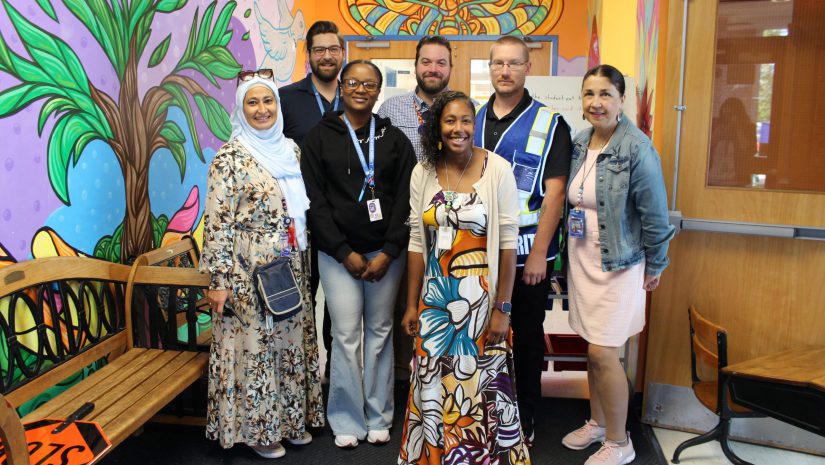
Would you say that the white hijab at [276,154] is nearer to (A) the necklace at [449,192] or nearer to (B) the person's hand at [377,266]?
(B) the person's hand at [377,266]

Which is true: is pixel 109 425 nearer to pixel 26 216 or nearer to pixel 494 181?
pixel 26 216

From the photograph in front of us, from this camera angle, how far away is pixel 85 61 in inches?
97.5

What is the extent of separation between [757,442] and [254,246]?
2.39 metres

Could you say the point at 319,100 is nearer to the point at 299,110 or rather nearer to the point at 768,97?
the point at 299,110

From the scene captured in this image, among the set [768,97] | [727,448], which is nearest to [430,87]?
[768,97]

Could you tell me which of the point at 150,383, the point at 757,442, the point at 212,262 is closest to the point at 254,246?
the point at 212,262

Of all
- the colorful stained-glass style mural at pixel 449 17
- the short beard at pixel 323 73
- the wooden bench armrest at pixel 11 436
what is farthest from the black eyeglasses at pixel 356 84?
the colorful stained-glass style mural at pixel 449 17

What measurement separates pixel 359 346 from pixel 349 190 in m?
0.68

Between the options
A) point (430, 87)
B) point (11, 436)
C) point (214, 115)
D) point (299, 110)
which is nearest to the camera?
point (11, 436)

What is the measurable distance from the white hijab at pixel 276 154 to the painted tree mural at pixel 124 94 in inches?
24.7

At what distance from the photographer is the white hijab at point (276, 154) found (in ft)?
7.95

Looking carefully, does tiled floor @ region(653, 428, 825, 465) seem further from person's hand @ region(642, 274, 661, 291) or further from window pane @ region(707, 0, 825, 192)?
window pane @ region(707, 0, 825, 192)

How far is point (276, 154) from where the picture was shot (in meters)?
2.48

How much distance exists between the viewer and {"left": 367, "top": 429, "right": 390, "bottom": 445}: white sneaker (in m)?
2.68
